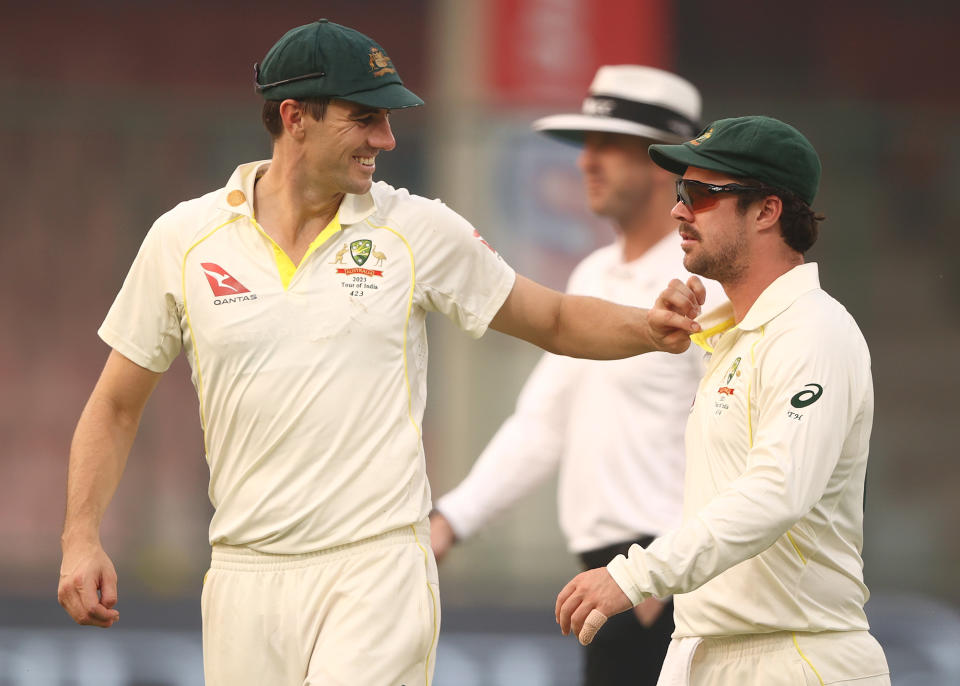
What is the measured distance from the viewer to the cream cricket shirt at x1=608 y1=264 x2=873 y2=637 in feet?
10.6

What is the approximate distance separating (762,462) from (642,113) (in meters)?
2.23

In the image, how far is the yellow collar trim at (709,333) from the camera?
12.5 feet

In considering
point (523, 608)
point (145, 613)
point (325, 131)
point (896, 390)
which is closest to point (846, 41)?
point (896, 390)

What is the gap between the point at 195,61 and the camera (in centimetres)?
1170

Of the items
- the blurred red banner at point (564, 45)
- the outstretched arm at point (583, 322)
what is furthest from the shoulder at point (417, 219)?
the blurred red banner at point (564, 45)

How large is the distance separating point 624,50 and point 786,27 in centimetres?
340

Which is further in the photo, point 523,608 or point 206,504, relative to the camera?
point 206,504

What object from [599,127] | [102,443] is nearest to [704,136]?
[599,127]

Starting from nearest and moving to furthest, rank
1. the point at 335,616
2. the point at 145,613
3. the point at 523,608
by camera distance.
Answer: the point at 335,616 → the point at 145,613 → the point at 523,608

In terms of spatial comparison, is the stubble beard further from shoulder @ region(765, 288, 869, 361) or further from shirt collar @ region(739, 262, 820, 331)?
shoulder @ region(765, 288, 869, 361)

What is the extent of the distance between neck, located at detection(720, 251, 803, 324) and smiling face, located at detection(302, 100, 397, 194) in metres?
0.94

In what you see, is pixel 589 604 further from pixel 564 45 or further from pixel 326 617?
pixel 564 45

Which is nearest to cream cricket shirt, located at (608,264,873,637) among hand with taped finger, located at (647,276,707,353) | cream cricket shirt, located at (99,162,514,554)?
hand with taped finger, located at (647,276,707,353)

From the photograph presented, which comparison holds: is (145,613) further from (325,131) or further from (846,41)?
(846,41)
